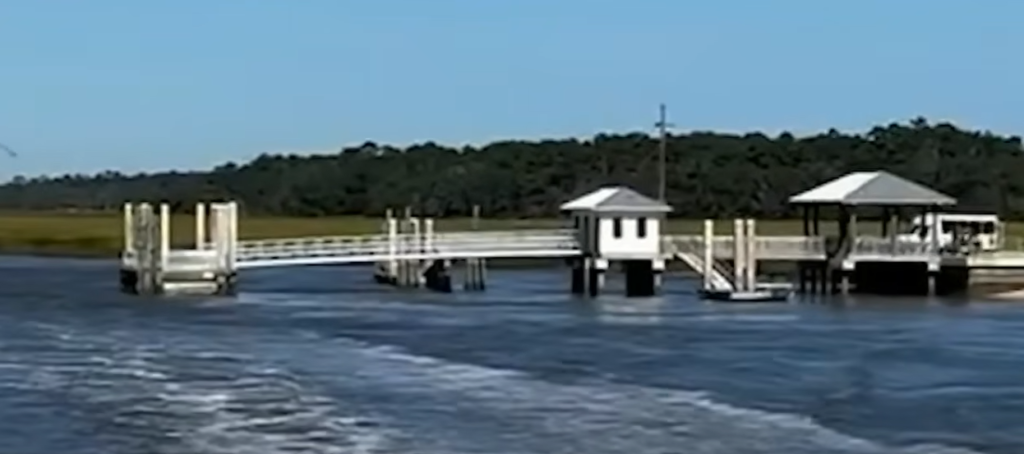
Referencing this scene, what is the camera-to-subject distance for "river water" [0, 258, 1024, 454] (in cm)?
3009

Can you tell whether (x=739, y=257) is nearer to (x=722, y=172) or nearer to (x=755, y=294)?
(x=755, y=294)

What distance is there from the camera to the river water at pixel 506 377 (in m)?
30.1

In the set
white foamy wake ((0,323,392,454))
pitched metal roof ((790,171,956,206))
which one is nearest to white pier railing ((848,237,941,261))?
pitched metal roof ((790,171,956,206))

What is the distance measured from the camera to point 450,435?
30.2 m

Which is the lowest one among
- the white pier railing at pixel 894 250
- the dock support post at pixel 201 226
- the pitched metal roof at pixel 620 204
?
the white pier railing at pixel 894 250

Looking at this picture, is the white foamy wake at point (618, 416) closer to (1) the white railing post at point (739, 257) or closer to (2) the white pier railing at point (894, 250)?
(1) the white railing post at point (739, 257)

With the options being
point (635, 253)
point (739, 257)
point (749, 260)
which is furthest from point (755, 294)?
point (635, 253)

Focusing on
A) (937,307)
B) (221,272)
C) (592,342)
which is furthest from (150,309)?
(937,307)

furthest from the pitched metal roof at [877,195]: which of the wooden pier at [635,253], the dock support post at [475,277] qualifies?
the dock support post at [475,277]

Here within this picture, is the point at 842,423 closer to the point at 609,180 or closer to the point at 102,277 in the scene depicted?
the point at 102,277

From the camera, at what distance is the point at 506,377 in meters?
40.0

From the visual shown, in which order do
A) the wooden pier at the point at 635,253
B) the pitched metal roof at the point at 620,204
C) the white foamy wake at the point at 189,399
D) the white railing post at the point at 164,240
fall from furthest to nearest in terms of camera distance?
the pitched metal roof at the point at 620,204, the wooden pier at the point at 635,253, the white railing post at the point at 164,240, the white foamy wake at the point at 189,399

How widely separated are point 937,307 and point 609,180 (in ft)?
349

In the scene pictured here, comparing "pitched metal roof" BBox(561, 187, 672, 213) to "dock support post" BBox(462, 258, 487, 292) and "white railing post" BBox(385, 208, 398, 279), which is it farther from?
"dock support post" BBox(462, 258, 487, 292)
